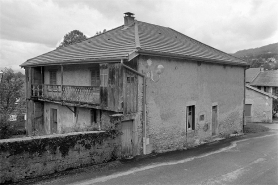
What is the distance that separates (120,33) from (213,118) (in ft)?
27.4

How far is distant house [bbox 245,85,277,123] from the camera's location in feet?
93.1

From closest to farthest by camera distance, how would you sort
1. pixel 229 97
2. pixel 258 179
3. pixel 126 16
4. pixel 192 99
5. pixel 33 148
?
pixel 33 148, pixel 258 179, pixel 192 99, pixel 126 16, pixel 229 97

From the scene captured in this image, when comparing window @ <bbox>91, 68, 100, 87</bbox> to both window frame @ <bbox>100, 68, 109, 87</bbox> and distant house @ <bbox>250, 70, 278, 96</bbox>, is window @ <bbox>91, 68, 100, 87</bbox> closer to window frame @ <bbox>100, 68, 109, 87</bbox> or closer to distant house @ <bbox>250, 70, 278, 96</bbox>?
window frame @ <bbox>100, 68, 109, 87</bbox>

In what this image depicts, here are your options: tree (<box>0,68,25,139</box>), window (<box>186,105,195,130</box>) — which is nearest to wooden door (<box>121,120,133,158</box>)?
window (<box>186,105,195,130</box>)

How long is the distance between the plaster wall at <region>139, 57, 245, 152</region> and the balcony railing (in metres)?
2.82

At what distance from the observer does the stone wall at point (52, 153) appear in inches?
306

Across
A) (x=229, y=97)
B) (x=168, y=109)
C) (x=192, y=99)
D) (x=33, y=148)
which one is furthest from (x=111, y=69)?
(x=229, y=97)

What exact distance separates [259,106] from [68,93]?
22.9 metres

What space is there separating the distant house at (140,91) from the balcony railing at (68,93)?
2.0 inches

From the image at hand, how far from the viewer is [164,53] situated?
1193 cm

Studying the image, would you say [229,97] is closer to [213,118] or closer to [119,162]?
[213,118]

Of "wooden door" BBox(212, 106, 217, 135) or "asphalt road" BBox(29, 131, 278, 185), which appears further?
"wooden door" BBox(212, 106, 217, 135)

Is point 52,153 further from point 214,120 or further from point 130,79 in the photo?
point 214,120

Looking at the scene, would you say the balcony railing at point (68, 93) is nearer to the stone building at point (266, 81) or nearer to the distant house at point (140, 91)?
the distant house at point (140, 91)
